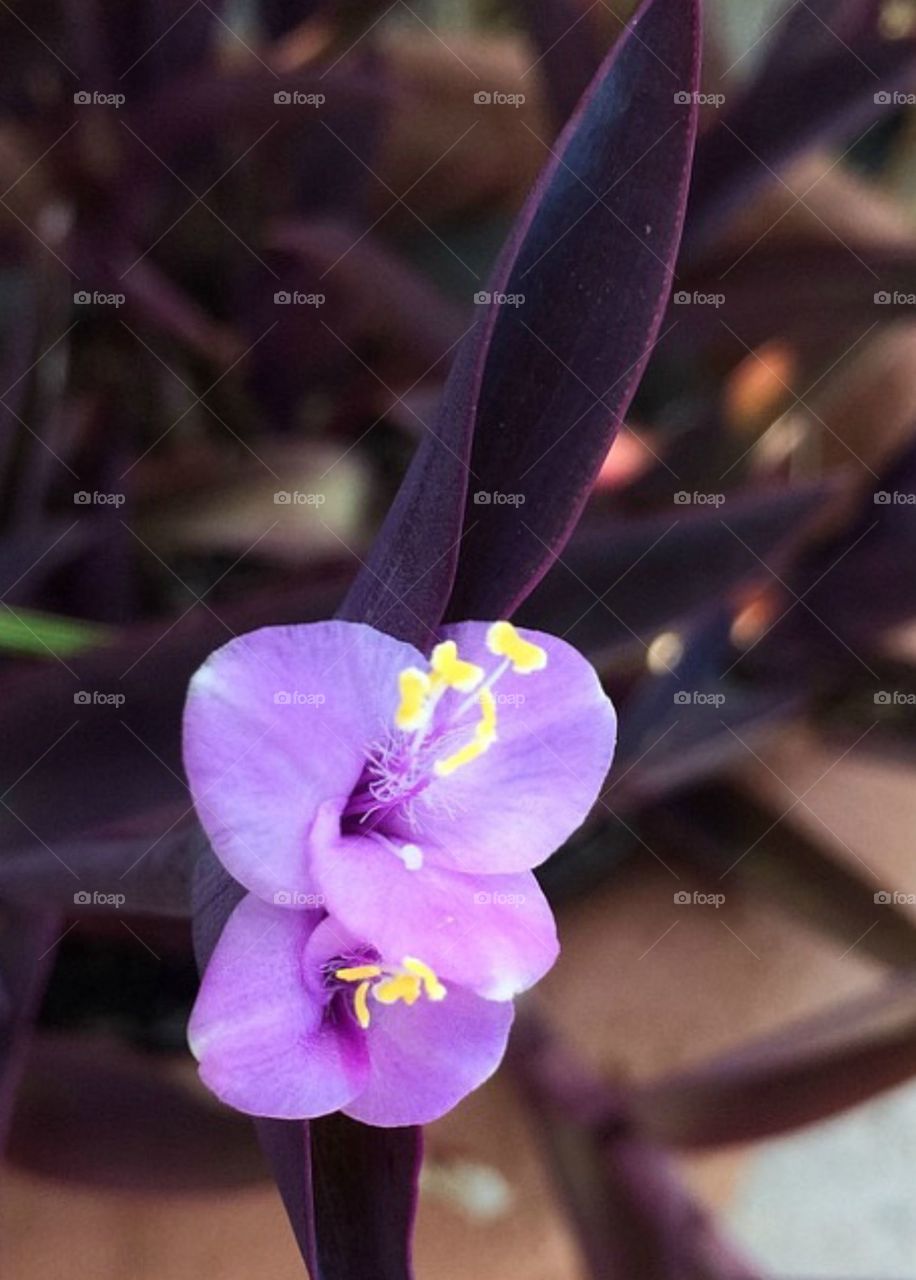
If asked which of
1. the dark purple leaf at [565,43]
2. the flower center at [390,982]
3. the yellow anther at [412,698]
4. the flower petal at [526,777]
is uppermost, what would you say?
the dark purple leaf at [565,43]

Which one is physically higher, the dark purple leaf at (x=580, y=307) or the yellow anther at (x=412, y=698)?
the dark purple leaf at (x=580, y=307)

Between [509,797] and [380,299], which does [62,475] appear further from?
[509,797]

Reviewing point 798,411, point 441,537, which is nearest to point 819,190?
point 798,411

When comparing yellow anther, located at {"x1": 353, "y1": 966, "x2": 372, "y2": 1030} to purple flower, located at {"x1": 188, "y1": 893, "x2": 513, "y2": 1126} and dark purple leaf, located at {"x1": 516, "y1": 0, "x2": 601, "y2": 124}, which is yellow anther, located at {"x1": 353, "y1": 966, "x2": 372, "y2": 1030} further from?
dark purple leaf, located at {"x1": 516, "y1": 0, "x2": 601, "y2": 124}

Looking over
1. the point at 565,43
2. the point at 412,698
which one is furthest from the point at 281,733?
the point at 565,43

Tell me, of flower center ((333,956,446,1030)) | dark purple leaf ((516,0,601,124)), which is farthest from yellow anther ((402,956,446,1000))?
dark purple leaf ((516,0,601,124))

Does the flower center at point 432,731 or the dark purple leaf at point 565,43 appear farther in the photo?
the dark purple leaf at point 565,43

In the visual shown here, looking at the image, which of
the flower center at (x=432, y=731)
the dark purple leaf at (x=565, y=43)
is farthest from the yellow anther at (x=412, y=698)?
the dark purple leaf at (x=565, y=43)

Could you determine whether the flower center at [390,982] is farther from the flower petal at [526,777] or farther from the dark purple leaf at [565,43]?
the dark purple leaf at [565,43]
